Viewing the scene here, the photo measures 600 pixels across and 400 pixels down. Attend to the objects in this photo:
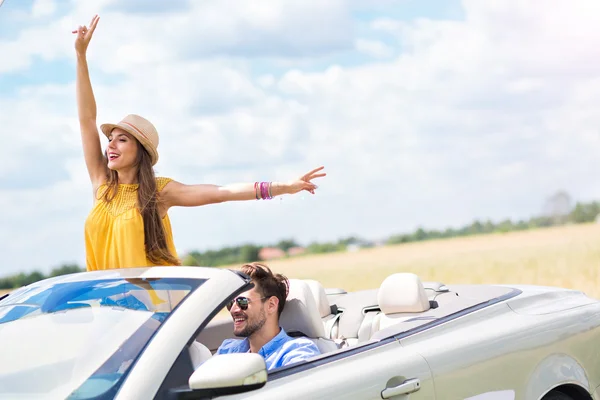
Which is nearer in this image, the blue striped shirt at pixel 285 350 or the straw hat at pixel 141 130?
the blue striped shirt at pixel 285 350

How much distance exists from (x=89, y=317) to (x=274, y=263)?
84.2 ft

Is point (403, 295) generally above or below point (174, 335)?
below

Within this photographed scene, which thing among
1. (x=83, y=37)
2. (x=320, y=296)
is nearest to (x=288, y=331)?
(x=320, y=296)

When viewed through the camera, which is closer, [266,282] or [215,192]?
[266,282]

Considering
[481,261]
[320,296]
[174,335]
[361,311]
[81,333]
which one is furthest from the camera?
[481,261]

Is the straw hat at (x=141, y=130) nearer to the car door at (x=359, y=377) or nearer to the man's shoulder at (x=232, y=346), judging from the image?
the man's shoulder at (x=232, y=346)

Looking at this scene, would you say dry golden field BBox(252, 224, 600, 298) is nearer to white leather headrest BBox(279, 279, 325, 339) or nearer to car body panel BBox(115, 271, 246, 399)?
white leather headrest BBox(279, 279, 325, 339)

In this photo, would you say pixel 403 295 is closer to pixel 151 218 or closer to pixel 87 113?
Result: pixel 151 218

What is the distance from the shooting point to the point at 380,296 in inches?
185

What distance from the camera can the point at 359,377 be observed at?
3.38m

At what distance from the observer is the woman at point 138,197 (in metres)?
4.66

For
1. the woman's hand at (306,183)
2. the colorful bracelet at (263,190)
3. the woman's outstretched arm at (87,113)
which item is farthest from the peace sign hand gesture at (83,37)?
the woman's hand at (306,183)

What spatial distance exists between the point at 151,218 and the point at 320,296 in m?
1.05

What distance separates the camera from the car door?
10.4ft
